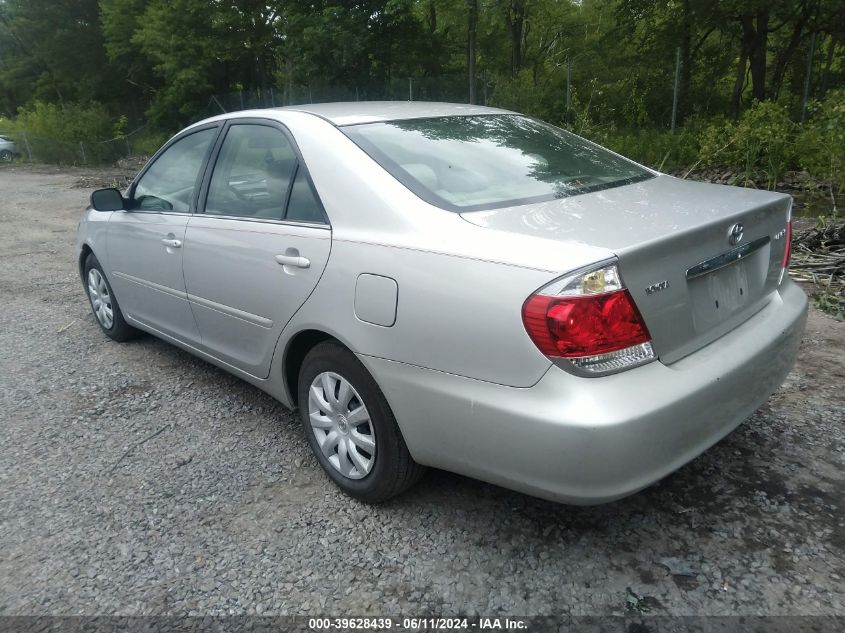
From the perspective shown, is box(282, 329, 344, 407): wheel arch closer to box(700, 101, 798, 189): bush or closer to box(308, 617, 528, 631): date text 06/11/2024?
box(308, 617, 528, 631): date text 06/11/2024

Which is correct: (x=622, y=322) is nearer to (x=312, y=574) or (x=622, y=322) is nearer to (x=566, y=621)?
(x=566, y=621)

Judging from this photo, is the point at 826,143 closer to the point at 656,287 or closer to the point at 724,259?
the point at 724,259

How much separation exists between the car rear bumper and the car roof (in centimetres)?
127

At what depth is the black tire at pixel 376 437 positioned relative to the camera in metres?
2.55

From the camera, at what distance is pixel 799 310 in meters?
2.76

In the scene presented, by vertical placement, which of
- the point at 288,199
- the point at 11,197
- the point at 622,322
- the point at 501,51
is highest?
the point at 501,51

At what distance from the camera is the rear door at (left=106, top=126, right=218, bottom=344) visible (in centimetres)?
372

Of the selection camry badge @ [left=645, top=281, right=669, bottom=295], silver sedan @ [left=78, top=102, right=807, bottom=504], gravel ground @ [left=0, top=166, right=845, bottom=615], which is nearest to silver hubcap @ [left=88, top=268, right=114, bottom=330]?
gravel ground @ [left=0, top=166, right=845, bottom=615]

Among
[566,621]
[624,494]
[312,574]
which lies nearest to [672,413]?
[624,494]

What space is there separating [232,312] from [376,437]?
44.5 inches

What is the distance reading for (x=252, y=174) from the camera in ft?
10.9

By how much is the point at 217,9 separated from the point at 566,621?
85.5ft

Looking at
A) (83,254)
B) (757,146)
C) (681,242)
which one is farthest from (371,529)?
(757,146)

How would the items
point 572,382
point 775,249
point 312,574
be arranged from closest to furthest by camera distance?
1. point 572,382
2. point 312,574
3. point 775,249
